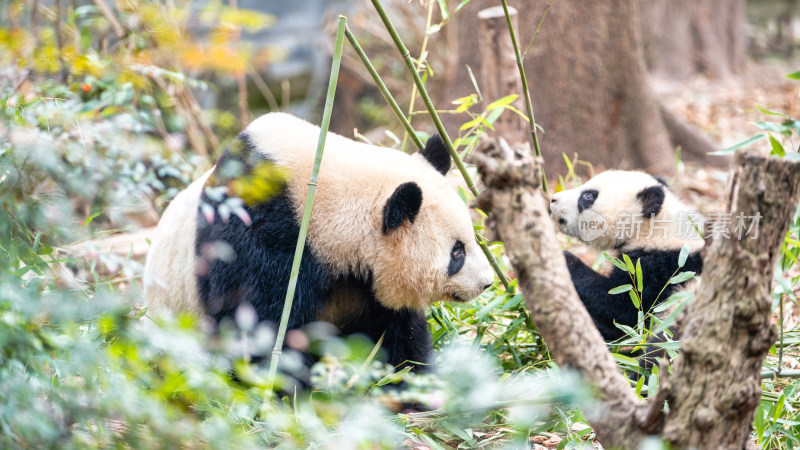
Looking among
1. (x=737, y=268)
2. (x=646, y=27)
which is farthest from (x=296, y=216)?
(x=646, y=27)

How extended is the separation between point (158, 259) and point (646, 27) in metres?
10.3

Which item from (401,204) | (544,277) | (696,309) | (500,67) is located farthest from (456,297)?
(500,67)

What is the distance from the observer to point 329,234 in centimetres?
263

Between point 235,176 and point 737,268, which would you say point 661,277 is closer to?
point 737,268

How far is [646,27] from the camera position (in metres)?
11.2

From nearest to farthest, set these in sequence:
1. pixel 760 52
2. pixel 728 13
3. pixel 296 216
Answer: pixel 296 216 → pixel 728 13 → pixel 760 52

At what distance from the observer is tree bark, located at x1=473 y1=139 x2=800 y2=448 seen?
172 centimetres

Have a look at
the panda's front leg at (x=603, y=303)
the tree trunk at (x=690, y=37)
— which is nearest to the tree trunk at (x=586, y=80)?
the panda's front leg at (x=603, y=303)

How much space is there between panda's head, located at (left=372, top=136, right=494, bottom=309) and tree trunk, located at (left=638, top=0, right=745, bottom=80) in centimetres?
959

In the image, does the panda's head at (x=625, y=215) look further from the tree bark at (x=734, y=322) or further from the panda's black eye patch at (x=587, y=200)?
the tree bark at (x=734, y=322)

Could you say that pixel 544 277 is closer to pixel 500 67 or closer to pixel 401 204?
pixel 401 204

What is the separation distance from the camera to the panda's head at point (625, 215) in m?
3.45

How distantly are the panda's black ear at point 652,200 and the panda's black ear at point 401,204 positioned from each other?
1.50 metres

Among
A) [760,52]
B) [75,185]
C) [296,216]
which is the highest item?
[75,185]
